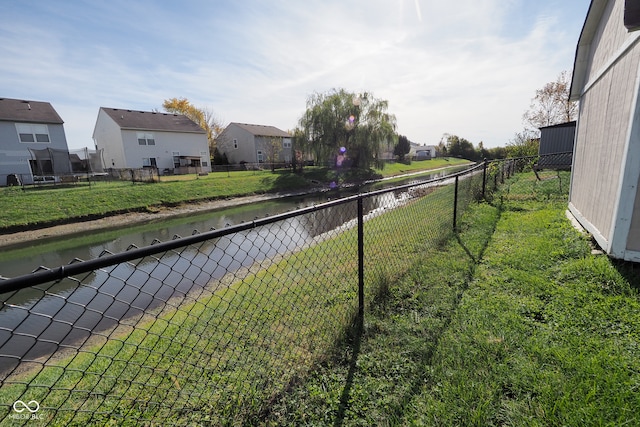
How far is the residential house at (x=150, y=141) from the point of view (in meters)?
27.6

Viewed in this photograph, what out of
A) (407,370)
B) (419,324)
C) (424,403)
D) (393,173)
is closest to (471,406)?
(424,403)

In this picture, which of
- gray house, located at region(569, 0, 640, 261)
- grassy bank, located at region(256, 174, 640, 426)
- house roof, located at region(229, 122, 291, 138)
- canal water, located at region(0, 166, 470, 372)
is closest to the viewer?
grassy bank, located at region(256, 174, 640, 426)

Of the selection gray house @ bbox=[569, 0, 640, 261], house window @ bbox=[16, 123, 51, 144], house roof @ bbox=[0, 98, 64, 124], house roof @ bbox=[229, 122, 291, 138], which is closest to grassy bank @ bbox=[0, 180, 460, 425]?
gray house @ bbox=[569, 0, 640, 261]

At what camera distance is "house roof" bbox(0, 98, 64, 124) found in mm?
21375

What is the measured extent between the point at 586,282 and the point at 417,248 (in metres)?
2.29

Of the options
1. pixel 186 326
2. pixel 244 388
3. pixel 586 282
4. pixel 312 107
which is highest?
pixel 312 107

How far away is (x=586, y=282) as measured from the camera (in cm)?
352

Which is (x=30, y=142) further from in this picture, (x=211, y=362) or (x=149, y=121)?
(x=211, y=362)

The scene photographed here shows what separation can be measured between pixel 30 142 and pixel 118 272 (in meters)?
23.6

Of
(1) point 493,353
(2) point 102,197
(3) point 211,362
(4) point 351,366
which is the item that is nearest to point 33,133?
(2) point 102,197

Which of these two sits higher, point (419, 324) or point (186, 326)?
point (419, 324)

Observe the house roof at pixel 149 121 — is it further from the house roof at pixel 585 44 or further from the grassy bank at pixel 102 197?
the house roof at pixel 585 44

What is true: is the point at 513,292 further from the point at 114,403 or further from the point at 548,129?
the point at 548,129

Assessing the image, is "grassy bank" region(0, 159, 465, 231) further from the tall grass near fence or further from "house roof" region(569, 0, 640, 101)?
"house roof" region(569, 0, 640, 101)
